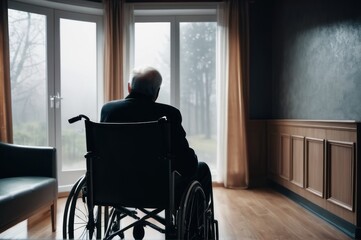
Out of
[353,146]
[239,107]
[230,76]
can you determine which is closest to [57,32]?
[230,76]

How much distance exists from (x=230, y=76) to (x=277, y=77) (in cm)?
60

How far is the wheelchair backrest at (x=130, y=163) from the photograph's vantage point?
Answer: 1284mm

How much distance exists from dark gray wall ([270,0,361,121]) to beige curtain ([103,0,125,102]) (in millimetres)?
1691

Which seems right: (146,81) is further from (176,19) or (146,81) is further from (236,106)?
(176,19)

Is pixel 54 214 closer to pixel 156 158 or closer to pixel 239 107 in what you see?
pixel 156 158

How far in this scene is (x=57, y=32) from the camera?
332cm

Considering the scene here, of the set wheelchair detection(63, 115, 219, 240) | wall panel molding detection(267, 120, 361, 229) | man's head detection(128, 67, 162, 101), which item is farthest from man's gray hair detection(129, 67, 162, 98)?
wall panel molding detection(267, 120, 361, 229)

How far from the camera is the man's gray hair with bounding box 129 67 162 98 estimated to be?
1459 mm

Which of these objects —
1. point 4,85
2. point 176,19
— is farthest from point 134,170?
point 176,19

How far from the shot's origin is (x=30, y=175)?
226 centimetres

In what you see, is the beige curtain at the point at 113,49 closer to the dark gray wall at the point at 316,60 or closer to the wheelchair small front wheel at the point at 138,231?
the dark gray wall at the point at 316,60

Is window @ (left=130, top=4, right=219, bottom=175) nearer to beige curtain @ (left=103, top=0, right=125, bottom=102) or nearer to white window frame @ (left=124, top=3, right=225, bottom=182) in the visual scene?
white window frame @ (left=124, top=3, right=225, bottom=182)

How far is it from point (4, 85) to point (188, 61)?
206 centimetres

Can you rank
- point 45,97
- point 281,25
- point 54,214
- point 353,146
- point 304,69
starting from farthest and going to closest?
point 281,25
point 45,97
point 304,69
point 54,214
point 353,146
